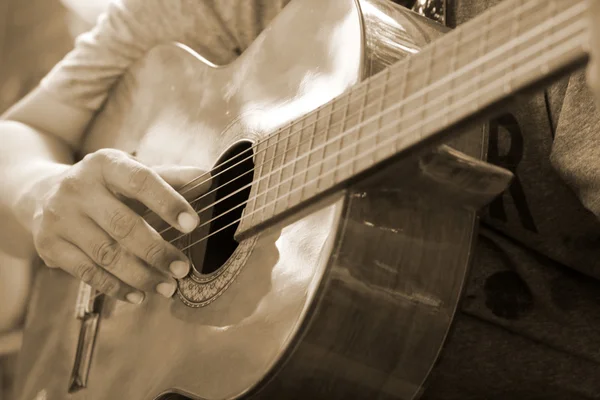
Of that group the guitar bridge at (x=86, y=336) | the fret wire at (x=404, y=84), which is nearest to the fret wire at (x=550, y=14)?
the fret wire at (x=404, y=84)

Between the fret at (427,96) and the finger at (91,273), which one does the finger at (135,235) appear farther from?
the fret at (427,96)

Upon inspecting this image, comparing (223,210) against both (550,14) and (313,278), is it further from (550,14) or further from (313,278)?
(550,14)

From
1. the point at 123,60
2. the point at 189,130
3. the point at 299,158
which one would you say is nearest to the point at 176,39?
the point at 123,60

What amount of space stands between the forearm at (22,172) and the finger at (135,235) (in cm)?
23

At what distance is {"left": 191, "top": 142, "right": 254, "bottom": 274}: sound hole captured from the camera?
0.72 meters

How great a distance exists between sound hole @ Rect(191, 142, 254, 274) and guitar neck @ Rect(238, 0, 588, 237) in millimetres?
68

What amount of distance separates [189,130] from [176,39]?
0.33 metres

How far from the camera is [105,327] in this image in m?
0.84

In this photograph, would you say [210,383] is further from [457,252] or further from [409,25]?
[409,25]

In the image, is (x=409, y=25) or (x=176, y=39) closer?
(x=409, y=25)

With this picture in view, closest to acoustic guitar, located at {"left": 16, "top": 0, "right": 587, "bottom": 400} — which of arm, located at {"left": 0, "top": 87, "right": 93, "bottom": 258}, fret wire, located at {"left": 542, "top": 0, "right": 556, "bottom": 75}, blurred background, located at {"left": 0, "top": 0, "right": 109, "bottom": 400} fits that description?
fret wire, located at {"left": 542, "top": 0, "right": 556, "bottom": 75}

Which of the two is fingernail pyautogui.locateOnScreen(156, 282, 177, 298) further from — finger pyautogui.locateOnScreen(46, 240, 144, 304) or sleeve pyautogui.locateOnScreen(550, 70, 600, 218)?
sleeve pyautogui.locateOnScreen(550, 70, 600, 218)

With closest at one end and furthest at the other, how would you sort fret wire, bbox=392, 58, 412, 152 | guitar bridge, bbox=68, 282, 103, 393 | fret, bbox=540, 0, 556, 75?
fret, bbox=540, 0, 556, 75 → fret wire, bbox=392, 58, 412, 152 → guitar bridge, bbox=68, 282, 103, 393

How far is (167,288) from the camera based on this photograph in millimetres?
730
